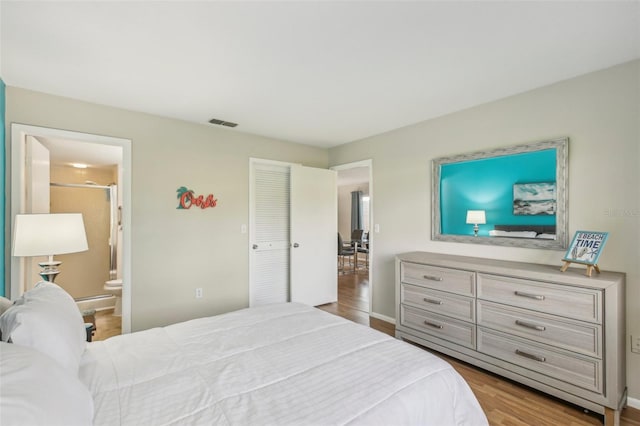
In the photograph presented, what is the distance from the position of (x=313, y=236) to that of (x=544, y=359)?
9.37 ft

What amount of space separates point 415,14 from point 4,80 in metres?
3.08

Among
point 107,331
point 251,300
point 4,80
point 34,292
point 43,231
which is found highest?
point 4,80

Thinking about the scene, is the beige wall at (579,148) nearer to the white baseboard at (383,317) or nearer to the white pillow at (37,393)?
the white baseboard at (383,317)

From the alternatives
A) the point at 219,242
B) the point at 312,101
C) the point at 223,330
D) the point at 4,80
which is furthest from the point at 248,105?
the point at 223,330

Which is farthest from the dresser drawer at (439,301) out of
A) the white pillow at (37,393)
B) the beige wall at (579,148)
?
the white pillow at (37,393)

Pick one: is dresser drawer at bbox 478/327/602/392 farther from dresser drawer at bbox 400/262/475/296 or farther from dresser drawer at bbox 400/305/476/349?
dresser drawer at bbox 400/262/475/296

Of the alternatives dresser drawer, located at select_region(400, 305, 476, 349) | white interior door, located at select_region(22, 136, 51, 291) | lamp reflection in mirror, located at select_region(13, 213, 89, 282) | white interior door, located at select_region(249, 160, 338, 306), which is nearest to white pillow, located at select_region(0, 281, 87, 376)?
lamp reflection in mirror, located at select_region(13, 213, 89, 282)

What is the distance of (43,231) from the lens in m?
2.10

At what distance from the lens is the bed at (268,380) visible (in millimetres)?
1072

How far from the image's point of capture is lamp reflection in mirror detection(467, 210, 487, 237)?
9.38 feet

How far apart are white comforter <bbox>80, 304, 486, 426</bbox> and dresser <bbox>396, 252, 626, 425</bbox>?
1.05 m

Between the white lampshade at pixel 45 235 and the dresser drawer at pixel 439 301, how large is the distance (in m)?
2.86

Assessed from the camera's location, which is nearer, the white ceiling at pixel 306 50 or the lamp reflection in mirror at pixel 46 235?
the white ceiling at pixel 306 50

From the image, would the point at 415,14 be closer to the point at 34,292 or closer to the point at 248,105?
the point at 248,105
